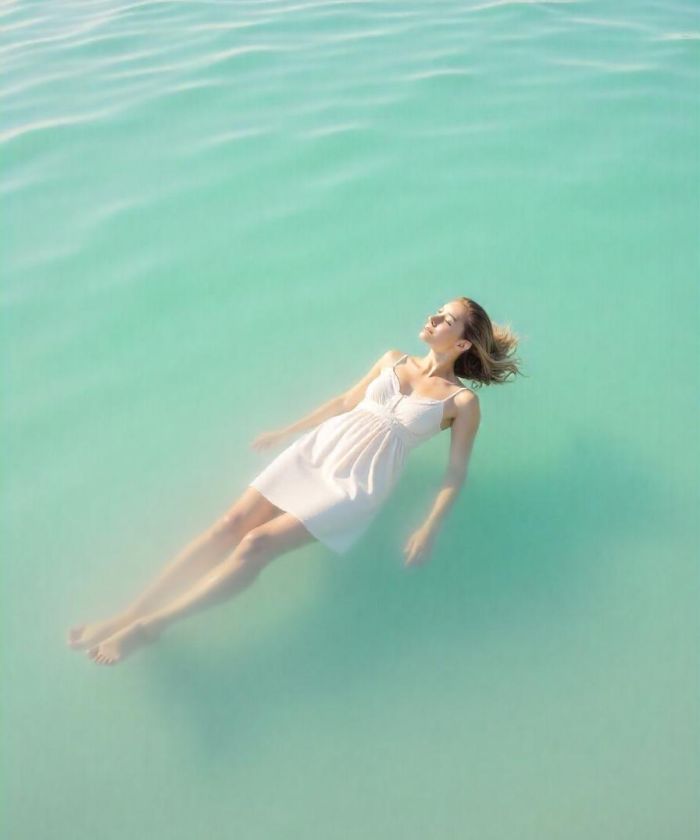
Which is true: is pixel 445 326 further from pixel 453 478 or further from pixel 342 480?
pixel 342 480

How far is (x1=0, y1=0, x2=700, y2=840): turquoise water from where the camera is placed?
11.4 ft

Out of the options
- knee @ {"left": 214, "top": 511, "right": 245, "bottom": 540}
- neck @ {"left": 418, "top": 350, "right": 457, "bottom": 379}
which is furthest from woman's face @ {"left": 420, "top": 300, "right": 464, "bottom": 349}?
knee @ {"left": 214, "top": 511, "right": 245, "bottom": 540}

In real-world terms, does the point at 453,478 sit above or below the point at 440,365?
below

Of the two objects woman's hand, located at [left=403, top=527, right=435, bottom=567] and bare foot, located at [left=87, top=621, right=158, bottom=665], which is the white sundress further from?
bare foot, located at [left=87, top=621, right=158, bottom=665]

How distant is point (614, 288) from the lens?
557 centimetres

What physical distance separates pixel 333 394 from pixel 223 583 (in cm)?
168

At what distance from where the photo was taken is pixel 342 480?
3738mm

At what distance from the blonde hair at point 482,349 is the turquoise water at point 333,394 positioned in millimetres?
558

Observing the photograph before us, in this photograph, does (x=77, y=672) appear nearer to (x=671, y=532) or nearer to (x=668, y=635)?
(x=668, y=635)

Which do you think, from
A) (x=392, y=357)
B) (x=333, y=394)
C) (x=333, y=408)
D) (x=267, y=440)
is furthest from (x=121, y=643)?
(x=333, y=394)

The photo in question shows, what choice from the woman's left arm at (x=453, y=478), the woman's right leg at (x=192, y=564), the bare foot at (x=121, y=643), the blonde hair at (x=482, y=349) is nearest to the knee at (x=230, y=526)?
the woman's right leg at (x=192, y=564)

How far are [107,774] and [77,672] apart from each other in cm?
48

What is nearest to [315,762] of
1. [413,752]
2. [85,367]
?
[413,752]

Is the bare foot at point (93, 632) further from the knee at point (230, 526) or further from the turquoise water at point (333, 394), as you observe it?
the knee at point (230, 526)
